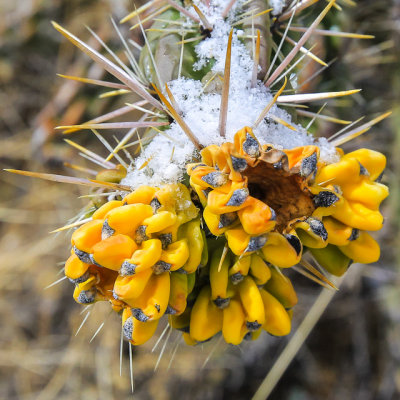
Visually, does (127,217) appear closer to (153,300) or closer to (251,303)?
(153,300)

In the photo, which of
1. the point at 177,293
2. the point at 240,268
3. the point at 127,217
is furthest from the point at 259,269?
the point at 127,217

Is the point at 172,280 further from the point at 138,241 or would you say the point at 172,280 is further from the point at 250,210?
the point at 250,210

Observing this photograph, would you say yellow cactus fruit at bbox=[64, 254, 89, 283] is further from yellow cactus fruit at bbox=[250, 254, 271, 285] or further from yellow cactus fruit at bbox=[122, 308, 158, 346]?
yellow cactus fruit at bbox=[250, 254, 271, 285]

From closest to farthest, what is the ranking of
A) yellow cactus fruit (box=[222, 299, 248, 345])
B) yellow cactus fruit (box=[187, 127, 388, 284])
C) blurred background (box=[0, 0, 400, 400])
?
yellow cactus fruit (box=[187, 127, 388, 284]) → yellow cactus fruit (box=[222, 299, 248, 345]) → blurred background (box=[0, 0, 400, 400])

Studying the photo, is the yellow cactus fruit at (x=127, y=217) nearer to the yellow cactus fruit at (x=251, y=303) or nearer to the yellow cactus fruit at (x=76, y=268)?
the yellow cactus fruit at (x=76, y=268)

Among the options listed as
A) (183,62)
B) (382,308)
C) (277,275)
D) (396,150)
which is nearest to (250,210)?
(277,275)

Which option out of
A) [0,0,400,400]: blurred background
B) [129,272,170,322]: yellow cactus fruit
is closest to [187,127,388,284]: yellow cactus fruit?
[129,272,170,322]: yellow cactus fruit

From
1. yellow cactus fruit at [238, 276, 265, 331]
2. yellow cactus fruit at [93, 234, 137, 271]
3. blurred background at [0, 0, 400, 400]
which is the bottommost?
blurred background at [0, 0, 400, 400]
